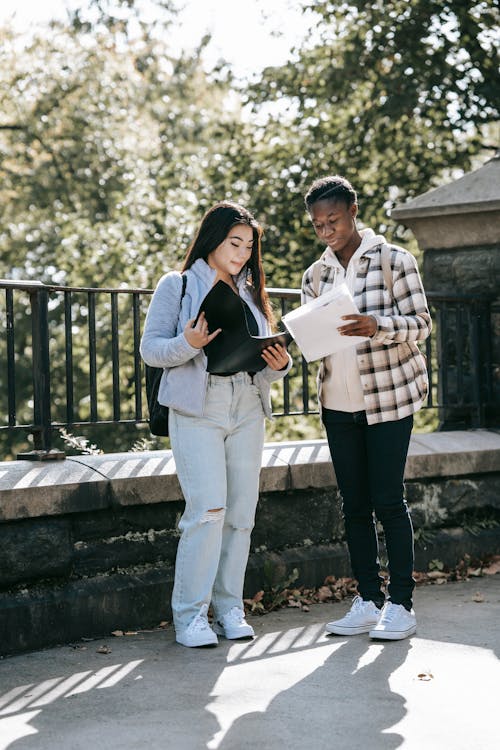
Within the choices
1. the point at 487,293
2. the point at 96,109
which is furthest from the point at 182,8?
the point at 487,293

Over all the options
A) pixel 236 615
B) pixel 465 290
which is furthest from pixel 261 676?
pixel 465 290

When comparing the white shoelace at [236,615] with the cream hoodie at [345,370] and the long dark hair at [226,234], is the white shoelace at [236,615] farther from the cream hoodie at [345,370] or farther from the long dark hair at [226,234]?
the long dark hair at [226,234]

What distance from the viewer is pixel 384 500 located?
14.8ft

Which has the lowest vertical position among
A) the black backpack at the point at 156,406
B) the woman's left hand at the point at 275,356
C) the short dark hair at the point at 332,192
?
the black backpack at the point at 156,406

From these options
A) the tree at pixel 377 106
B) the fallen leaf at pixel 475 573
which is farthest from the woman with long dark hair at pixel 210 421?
the tree at pixel 377 106

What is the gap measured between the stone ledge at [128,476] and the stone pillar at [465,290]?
0.76 metres

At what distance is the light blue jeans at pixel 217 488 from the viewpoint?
4.38 meters

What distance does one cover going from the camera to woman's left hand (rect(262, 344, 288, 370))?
436 centimetres

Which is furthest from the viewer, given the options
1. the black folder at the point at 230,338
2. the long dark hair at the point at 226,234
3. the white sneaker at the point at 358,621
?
the white sneaker at the point at 358,621

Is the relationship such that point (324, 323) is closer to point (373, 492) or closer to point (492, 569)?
point (373, 492)

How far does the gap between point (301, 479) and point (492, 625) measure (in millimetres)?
1206

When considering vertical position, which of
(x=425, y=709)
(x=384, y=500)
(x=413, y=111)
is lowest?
(x=425, y=709)

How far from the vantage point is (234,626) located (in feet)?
14.8

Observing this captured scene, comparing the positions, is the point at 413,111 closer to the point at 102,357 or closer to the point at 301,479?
the point at 102,357
